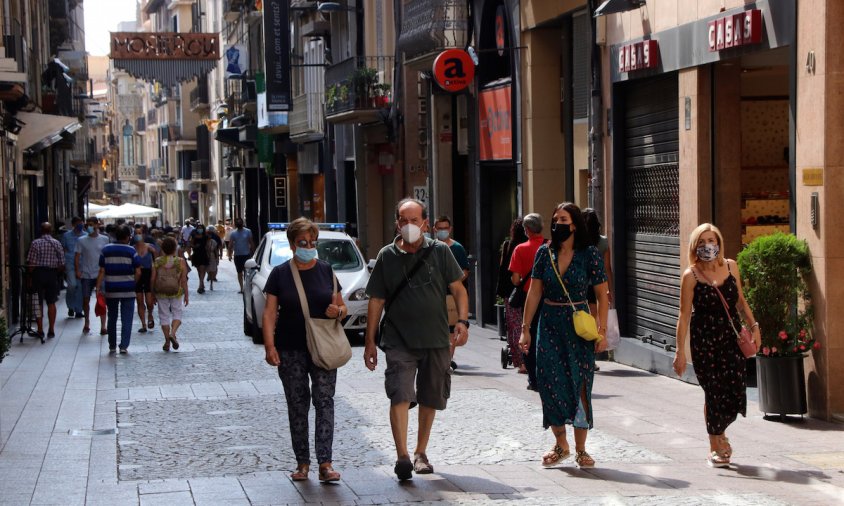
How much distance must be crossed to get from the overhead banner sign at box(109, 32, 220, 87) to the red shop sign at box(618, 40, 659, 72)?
89.2 ft

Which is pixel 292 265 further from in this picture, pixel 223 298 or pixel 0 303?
pixel 223 298

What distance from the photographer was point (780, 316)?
11.9m

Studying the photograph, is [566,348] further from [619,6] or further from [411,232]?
[619,6]

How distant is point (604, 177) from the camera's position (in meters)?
17.8

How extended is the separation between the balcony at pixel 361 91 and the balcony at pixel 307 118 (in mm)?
5545

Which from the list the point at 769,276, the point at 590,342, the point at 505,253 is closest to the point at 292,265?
the point at 590,342

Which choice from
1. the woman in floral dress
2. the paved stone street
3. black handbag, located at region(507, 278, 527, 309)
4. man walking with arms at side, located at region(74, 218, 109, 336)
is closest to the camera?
the paved stone street

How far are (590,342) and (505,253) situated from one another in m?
5.95

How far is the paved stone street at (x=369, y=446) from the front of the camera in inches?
352

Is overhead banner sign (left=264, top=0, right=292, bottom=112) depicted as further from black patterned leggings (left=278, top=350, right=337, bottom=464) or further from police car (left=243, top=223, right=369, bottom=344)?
black patterned leggings (left=278, top=350, right=337, bottom=464)

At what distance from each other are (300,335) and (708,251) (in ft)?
9.16

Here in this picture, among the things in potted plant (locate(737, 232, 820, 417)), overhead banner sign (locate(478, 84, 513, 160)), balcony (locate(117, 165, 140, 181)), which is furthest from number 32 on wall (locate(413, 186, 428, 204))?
balcony (locate(117, 165, 140, 181))

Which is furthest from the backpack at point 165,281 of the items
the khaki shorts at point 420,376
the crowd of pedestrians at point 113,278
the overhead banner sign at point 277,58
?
the overhead banner sign at point 277,58

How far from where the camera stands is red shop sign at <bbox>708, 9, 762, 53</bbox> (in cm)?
1310
